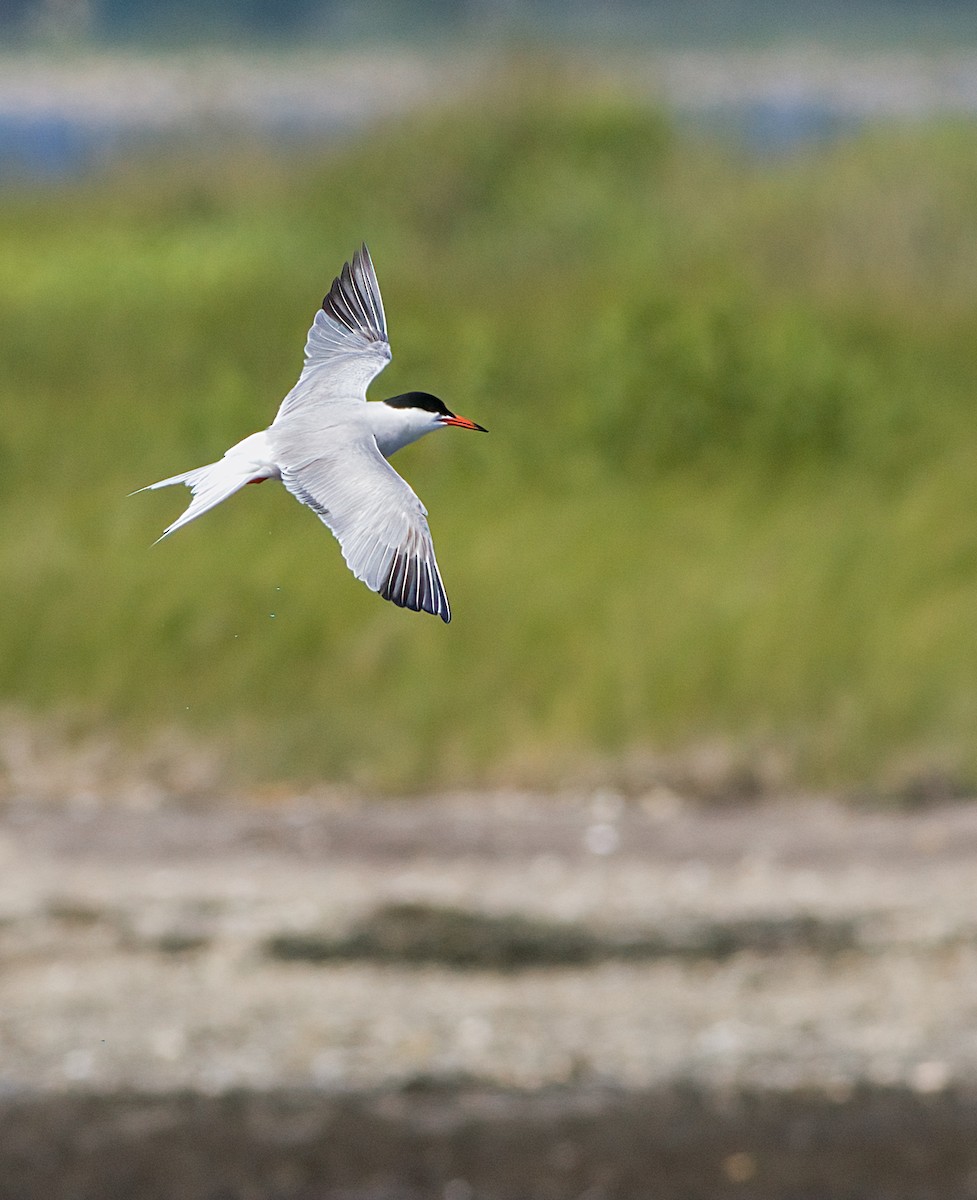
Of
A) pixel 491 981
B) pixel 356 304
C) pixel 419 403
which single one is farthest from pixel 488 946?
pixel 419 403

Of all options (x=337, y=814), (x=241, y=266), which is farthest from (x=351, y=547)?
(x=241, y=266)

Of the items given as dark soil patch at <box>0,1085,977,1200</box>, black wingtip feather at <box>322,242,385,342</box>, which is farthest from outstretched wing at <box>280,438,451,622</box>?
dark soil patch at <box>0,1085,977,1200</box>

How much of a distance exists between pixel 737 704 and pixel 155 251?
378 inches

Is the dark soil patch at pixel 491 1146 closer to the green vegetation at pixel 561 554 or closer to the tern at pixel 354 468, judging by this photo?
the green vegetation at pixel 561 554

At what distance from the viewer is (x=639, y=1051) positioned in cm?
1506

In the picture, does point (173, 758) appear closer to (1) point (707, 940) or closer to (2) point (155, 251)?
(1) point (707, 940)

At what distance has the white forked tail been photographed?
6.66 feet

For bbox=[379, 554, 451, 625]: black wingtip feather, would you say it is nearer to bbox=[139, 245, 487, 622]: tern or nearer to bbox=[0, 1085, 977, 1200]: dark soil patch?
bbox=[139, 245, 487, 622]: tern

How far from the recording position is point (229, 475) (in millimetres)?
2072

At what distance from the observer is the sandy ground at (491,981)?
46.6 feet

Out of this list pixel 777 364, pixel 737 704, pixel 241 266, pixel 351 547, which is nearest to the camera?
pixel 351 547

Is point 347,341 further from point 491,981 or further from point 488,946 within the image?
point 488,946

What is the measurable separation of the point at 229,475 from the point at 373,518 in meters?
0.18

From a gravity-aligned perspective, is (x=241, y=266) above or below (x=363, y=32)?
below
